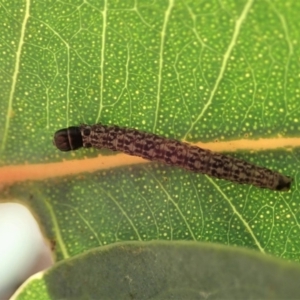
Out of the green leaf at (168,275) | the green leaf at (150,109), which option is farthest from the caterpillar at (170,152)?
the green leaf at (168,275)

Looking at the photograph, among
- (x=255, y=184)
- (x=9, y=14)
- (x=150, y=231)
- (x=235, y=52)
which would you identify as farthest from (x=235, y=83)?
(x=9, y=14)

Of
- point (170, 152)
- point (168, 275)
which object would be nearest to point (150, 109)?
point (170, 152)

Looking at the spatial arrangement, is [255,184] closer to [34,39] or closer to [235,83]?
[235,83]

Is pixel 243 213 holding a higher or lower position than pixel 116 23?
lower

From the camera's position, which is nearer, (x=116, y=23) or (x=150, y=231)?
(x=116, y=23)

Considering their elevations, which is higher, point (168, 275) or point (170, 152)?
point (170, 152)

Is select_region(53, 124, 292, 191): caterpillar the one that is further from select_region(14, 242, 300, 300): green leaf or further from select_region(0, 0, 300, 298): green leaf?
select_region(14, 242, 300, 300): green leaf

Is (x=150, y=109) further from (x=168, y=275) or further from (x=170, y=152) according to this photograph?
(x=168, y=275)
